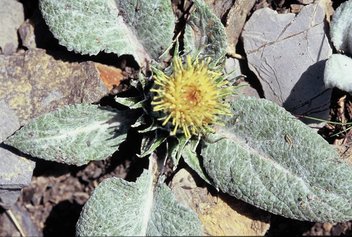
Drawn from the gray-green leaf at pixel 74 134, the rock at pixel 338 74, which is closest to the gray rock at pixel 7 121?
the gray-green leaf at pixel 74 134

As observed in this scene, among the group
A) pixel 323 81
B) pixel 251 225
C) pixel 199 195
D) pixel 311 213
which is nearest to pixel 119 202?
pixel 199 195

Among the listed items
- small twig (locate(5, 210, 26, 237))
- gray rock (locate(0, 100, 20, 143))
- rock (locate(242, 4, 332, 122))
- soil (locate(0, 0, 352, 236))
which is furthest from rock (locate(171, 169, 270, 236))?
small twig (locate(5, 210, 26, 237))

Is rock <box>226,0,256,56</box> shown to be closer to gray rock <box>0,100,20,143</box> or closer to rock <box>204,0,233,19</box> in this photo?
rock <box>204,0,233,19</box>

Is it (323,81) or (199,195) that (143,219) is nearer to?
(199,195)

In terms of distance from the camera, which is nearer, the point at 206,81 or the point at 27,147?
the point at 206,81

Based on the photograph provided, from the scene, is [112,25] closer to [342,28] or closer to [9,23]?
[9,23]

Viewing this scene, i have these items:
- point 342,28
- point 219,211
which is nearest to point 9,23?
point 219,211

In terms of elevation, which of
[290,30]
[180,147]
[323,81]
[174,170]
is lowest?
[174,170]
